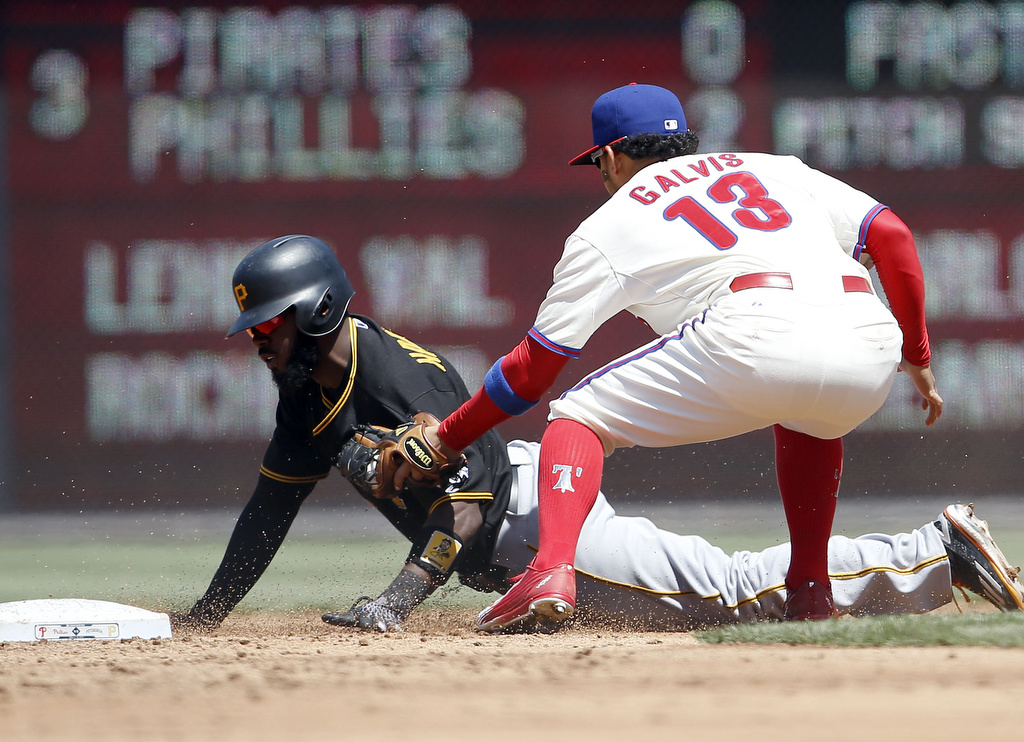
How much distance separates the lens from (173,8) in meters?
5.09

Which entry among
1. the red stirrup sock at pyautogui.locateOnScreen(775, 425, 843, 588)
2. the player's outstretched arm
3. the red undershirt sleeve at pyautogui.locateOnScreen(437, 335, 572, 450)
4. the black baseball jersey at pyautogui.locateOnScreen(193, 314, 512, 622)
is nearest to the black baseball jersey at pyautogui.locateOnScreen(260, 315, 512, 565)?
the black baseball jersey at pyautogui.locateOnScreen(193, 314, 512, 622)

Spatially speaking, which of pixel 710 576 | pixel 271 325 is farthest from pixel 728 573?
pixel 271 325

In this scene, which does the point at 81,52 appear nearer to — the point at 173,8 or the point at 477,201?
the point at 173,8

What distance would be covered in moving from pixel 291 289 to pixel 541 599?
1.01 meters

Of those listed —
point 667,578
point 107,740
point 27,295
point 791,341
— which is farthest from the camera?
point 27,295

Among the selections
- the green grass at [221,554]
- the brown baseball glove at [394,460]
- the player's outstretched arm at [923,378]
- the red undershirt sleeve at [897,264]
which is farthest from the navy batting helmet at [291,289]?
the player's outstretched arm at [923,378]

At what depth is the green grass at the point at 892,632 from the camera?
2.12 meters

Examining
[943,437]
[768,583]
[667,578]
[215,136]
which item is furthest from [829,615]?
[215,136]

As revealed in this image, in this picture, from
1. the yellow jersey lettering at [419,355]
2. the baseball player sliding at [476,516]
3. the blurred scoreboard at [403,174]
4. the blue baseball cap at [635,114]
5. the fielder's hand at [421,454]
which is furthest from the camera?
the blurred scoreboard at [403,174]

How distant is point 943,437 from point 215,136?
332 cm

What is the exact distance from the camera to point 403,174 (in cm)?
504

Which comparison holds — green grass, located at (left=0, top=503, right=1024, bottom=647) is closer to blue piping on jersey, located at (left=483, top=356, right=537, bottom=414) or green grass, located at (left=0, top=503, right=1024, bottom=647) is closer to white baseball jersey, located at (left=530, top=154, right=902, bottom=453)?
white baseball jersey, located at (left=530, top=154, right=902, bottom=453)

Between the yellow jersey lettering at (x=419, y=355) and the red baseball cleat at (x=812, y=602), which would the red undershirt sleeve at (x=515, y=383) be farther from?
the red baseball cleat at (x=812, y=602)

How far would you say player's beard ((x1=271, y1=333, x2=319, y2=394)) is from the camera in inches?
108
